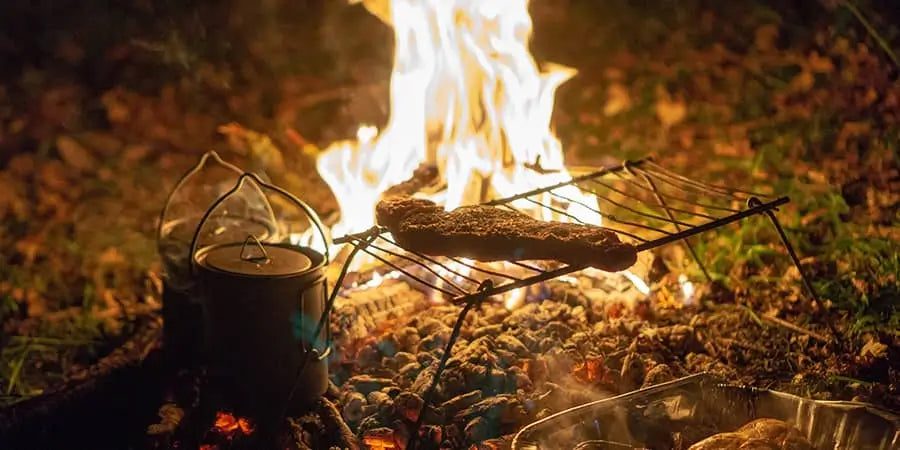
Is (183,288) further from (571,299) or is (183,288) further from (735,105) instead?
(735,105)

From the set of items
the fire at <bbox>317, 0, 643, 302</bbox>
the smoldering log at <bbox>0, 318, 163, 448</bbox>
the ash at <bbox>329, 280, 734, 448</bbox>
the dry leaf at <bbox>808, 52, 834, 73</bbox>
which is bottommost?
the smoldering log at <bbox>0, 318, 163, 448</bbox>

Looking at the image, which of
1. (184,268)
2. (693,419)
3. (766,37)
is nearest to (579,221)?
(693,419)

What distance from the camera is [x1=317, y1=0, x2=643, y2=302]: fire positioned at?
14.5 feet

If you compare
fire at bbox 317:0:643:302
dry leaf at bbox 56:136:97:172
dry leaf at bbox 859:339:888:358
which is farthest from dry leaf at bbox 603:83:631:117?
dry leaf at bbox 56:136:97:172

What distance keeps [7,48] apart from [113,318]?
2.53 m

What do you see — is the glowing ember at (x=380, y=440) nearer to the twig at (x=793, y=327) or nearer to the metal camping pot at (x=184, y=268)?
the metal camping pot at (x=184, y=268)

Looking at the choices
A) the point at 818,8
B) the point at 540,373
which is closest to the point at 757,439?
the point at 540,373

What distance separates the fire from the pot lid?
911mm

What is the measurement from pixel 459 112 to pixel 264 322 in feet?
5.85

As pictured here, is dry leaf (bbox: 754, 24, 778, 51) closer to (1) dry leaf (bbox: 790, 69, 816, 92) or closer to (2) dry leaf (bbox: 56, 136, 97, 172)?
(1) dry leaf (bbox: 790, 69, 816, 92)

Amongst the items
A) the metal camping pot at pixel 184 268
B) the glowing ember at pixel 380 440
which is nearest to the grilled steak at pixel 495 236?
the glowing ember at pixel 380 440

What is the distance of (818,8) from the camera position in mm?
6664

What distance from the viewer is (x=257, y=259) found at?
3.28m

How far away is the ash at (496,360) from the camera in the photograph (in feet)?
10.4
